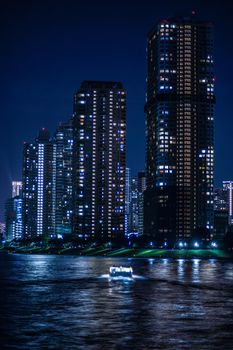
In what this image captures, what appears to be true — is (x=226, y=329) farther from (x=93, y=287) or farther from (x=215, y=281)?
(x=215, y=281)

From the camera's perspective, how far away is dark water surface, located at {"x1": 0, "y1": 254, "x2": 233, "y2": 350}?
4812cm

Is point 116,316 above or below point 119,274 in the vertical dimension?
below

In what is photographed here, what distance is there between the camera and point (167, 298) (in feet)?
266

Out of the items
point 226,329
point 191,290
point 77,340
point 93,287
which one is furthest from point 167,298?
point 77,340

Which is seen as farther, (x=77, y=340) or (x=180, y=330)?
(x=180, y=330)

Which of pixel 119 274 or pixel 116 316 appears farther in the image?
pixel 119 274

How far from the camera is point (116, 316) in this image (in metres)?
62.1

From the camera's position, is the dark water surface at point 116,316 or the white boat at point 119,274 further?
the white boat at point 119,274

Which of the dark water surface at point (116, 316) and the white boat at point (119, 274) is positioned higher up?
the white boat at point (119, 274)

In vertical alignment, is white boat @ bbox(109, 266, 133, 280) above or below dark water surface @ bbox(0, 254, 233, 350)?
above

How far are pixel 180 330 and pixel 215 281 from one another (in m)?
60.6

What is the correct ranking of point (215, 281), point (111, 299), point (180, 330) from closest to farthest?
point (180, 330) → point (111, 299) → point (215, 281)

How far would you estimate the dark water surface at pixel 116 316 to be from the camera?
4812 cm

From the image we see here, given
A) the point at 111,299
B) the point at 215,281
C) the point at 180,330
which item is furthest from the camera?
the point at 215,281
